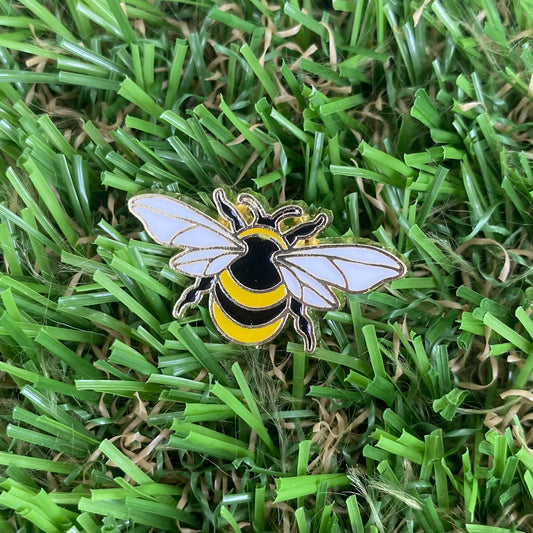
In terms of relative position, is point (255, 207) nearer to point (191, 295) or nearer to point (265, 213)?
point (265, 213)

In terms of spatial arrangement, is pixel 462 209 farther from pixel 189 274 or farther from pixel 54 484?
pixel 54 484

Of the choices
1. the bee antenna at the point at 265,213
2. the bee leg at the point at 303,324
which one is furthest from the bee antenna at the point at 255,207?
the bee leg at the point at 303,324

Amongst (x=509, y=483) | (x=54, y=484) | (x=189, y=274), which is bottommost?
(x=54, y=484)

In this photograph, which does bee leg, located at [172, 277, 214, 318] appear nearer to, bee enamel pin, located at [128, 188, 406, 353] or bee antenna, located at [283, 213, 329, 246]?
bee enamel pin, located at [128, 188, 406, 353]

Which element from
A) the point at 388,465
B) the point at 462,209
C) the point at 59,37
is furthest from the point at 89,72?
the point at 388,465

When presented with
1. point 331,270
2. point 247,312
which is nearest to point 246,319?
point 247,312

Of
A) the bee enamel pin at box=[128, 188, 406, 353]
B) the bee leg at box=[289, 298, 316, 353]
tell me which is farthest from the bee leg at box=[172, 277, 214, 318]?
the bee leg at box=[289, 298, 316, 353]
